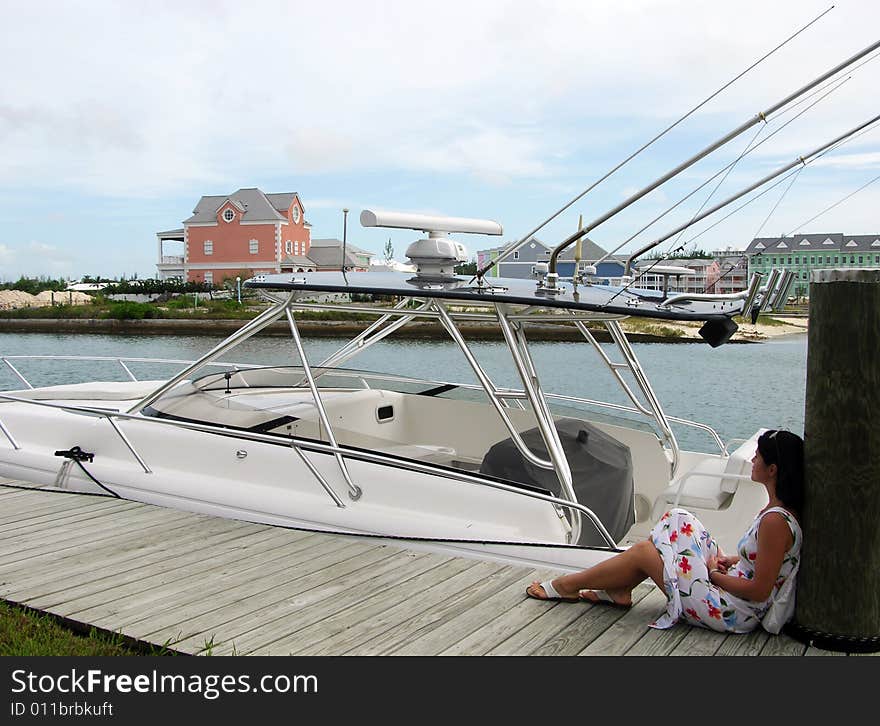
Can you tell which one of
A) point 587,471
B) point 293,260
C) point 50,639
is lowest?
point 50,639

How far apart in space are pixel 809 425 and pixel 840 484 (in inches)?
9.3

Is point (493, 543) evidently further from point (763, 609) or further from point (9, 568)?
point (9, 568)

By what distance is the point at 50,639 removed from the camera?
3.57 meters

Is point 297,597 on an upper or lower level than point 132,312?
lower

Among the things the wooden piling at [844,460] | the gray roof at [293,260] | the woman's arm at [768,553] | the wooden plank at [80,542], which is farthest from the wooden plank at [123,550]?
the gray roof at [293,260]

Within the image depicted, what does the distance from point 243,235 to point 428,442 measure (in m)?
Result: 51.2

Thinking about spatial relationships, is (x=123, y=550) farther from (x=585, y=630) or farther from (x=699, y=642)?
(x=699, y=642)

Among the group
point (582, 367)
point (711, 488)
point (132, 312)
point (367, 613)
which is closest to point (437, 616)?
point (367, 613)

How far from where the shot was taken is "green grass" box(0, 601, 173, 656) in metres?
3.44

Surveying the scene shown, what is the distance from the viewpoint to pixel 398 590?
3953 millimetres

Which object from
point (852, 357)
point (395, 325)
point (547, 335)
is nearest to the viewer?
point (852, 357)

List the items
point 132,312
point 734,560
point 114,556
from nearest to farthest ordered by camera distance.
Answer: point 734,560 < point 114,556 < point 132,312

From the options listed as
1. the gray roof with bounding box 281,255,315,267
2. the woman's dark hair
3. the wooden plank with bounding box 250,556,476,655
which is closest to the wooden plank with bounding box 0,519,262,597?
the wooden plank with bounding box 250,556,476,655
